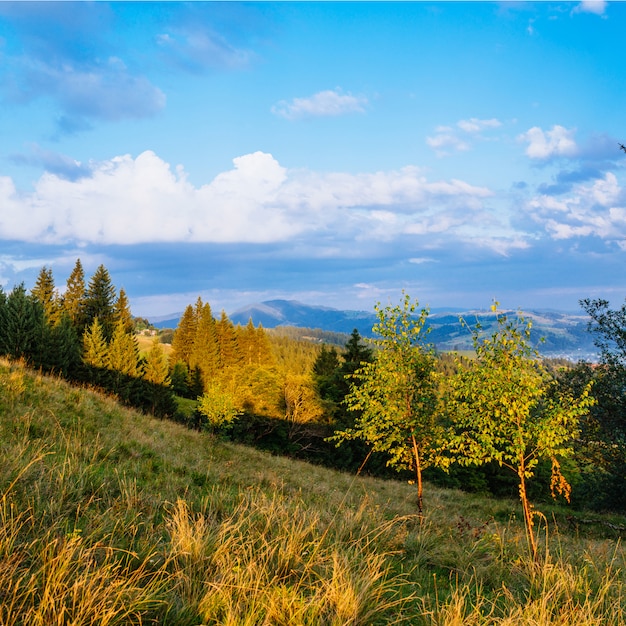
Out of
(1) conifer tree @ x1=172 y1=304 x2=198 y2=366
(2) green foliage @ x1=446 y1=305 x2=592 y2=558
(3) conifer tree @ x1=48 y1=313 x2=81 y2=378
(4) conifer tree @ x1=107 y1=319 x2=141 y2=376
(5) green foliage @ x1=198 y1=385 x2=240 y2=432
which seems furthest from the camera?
(1) conifer tree @ x1=172 y1=304 x2=198 y2=366

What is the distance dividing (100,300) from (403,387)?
199ft

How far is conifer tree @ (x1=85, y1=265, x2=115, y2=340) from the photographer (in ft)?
205

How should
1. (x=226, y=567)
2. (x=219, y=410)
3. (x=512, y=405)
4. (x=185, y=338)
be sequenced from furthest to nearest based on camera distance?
(x=185, y=338)
(x=219, y=410)
(x=512, y=405)
(x=226, y=567)

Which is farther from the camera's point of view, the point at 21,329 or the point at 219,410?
the point at 21,329

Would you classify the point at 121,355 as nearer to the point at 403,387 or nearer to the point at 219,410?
the point at 219,410

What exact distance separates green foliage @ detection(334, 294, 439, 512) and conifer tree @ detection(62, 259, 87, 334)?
194ft

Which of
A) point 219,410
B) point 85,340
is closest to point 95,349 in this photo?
point 85,340

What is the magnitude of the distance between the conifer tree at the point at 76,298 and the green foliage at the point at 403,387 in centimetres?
5910

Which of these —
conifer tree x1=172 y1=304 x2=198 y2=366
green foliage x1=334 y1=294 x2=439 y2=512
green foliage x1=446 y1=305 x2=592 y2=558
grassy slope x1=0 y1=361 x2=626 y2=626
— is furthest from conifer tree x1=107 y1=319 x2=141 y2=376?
green foliage x1=446 y1=305 x2=592 y2=558

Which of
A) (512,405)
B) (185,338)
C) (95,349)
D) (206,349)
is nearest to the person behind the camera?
(512,405)

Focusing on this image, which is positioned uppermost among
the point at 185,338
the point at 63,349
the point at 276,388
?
the point at 185,338

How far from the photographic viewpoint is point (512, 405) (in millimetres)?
9594

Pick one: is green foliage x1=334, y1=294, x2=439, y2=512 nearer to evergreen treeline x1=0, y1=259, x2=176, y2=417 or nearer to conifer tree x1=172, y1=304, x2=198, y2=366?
evergreen treeline x1=0, y1=259, x2=176, y2=417

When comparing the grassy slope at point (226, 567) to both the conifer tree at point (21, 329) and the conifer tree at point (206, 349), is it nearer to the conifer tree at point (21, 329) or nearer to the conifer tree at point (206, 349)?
the conifer tree at point (21, 329)
